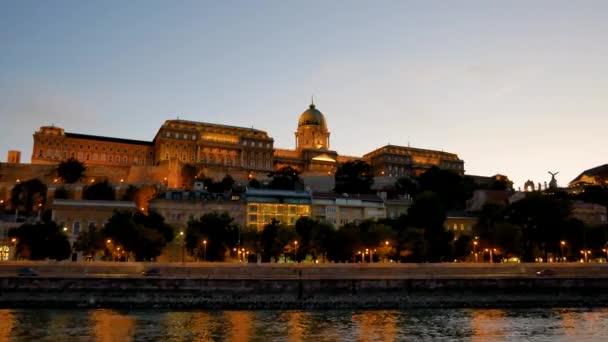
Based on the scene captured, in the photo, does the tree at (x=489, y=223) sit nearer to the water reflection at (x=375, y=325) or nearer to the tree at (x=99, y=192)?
the water reflection at (x=375, y=325)

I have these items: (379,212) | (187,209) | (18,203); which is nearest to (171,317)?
(187,209)

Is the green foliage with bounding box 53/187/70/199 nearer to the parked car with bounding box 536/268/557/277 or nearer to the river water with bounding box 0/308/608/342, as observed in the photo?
the river water with bounding box 0/308/608/342

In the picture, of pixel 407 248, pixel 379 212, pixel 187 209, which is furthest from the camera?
pixel 379 212

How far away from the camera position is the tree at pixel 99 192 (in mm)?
84750

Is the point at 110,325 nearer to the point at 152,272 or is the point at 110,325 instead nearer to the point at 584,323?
the point at 152,272

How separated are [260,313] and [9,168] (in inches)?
3303

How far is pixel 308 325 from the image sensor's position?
103 ft

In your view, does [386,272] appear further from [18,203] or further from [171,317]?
[18,203]

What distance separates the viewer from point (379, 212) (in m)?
82.9

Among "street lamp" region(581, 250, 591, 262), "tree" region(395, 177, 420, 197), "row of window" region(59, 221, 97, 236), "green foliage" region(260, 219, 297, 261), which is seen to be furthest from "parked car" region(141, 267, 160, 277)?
"tree" region(395, 177, 420, 197)

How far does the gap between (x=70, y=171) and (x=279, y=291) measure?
69647 millimetres

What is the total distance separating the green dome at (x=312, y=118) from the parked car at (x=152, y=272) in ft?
398

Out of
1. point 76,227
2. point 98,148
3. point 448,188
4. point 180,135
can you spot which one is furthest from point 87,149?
point 448,188

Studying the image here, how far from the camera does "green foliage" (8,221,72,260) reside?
54656mm
